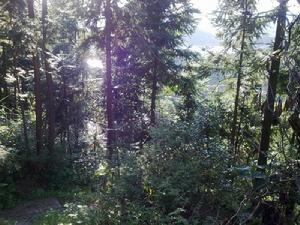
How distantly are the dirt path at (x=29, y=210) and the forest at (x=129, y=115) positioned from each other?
5cm

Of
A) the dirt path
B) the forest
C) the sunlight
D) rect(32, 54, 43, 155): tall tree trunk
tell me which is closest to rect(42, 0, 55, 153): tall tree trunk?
the forest

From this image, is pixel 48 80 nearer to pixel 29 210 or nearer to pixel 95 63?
pixel 95 63

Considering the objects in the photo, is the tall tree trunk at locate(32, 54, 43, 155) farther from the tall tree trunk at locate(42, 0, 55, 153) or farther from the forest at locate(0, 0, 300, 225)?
the tall tree trunk at locate(42, 0, 55, 153)

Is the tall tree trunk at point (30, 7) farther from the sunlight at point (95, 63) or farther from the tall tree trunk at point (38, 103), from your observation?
the sunlight at point (95, 63)

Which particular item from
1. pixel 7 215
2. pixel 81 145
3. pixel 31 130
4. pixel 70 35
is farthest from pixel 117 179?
pixel 70 35

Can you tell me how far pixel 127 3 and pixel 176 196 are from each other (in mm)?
9503

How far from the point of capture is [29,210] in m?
14.8

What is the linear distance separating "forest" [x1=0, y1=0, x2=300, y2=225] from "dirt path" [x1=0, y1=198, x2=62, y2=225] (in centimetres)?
5

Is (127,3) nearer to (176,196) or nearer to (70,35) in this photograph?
(176,196)

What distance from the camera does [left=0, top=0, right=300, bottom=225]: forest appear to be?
841 cm

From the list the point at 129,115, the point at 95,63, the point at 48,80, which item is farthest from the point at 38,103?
the point at 129,115

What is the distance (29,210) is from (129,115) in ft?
24.9

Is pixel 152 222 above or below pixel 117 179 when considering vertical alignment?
below

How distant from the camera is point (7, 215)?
46.8ft
